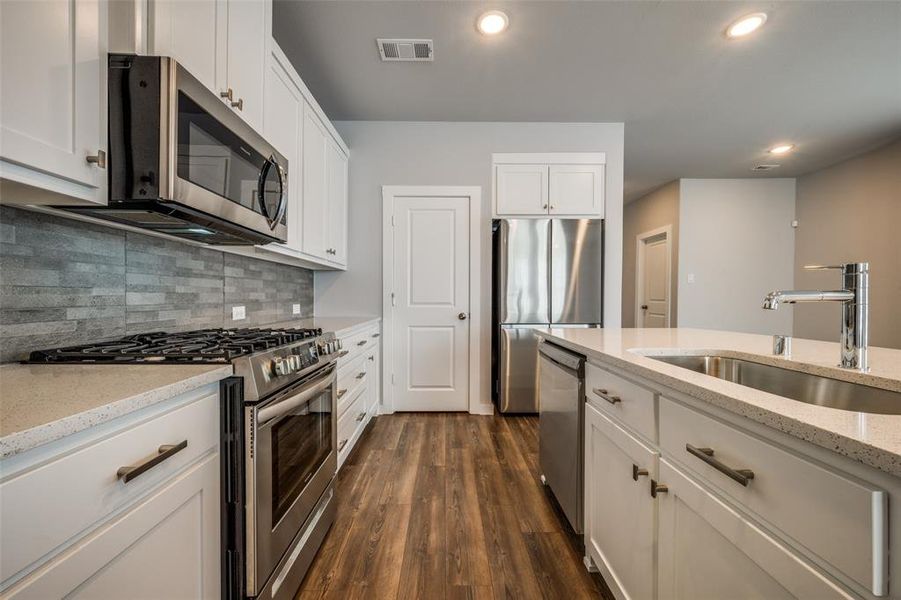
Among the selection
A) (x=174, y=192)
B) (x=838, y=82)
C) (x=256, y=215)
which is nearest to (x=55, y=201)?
(x=174, y=192)

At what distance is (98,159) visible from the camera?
0.94 metres

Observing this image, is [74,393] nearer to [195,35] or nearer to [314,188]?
[195,35]

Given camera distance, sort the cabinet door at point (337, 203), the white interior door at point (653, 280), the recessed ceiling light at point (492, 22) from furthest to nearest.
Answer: the white interior door at point (653, 280) < the cabinet door at point (337, 203) < the recessed ceiling light at point (492, 22)

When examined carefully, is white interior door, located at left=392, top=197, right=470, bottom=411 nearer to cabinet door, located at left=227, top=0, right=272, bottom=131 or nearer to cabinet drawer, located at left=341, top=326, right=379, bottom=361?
cabinet drawer, located at left=341, top=326, right=379, bottom=361

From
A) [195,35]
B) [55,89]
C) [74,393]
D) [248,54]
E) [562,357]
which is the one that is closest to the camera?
[74,393]

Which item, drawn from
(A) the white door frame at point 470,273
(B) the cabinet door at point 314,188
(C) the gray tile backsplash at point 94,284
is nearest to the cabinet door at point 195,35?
(C) the gray tile backsplash at point 94,284

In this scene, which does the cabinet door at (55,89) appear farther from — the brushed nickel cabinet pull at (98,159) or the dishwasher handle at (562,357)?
the dishwasher handle at (562,357)

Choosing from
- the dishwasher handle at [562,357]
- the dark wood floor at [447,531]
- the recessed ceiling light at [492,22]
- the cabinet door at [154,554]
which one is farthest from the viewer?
the recessed ceiling light at [492,22]

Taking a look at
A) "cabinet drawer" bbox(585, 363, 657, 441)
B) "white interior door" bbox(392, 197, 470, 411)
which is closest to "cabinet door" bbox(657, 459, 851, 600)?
"cabinet drawer" bbox(585, 363, 657, 441)

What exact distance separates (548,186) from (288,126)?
2.26 meters

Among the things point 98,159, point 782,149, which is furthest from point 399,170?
point 782,149

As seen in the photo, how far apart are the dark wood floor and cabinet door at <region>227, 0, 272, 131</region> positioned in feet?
6.11

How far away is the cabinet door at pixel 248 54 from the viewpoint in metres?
1.44

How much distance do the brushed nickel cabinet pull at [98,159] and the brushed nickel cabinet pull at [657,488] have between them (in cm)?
167
